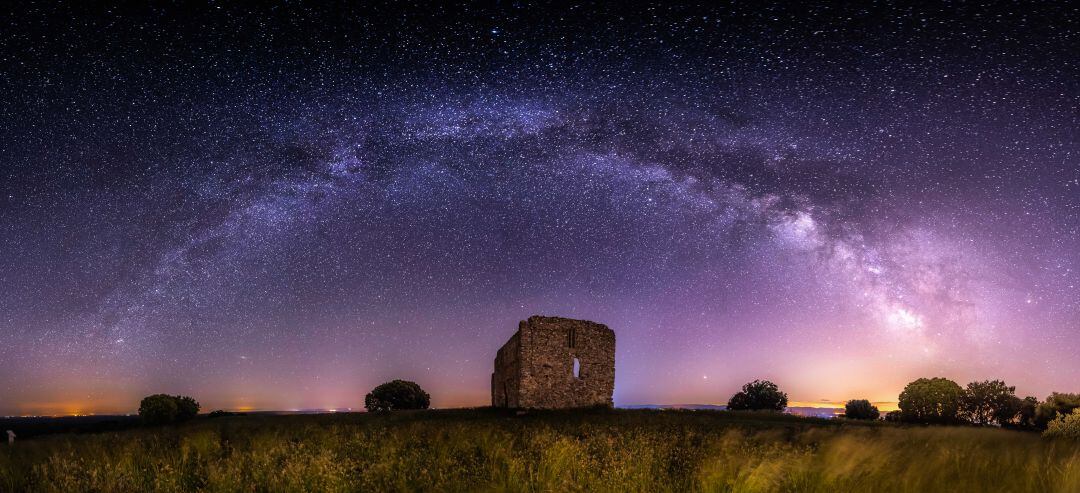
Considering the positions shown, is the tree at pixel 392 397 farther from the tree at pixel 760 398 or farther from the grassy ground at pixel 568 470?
the grassy ground at pixel 568 470

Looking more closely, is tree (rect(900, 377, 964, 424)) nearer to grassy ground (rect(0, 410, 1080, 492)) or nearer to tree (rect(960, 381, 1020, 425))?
tree (rect(960, 381, 1020, 425))

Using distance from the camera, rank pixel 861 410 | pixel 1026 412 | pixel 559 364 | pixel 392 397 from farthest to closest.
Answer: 1. pixel 392 397
2. pixel 861 410
3. pixel 1026 412
4. pixel 559 364

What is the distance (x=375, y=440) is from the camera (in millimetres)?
7582

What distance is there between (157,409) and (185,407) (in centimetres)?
355

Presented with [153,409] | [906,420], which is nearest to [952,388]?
[906,420]

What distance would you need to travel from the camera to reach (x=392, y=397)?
166ft

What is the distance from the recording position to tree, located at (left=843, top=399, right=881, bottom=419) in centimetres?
4816

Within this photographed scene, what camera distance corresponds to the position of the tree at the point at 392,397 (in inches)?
1991

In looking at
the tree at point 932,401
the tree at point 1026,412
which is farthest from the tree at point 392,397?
the tree at point 1026,412

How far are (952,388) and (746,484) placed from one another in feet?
153

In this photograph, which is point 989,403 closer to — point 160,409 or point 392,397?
point 392,397

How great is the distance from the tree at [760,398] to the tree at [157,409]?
52728 millimetres

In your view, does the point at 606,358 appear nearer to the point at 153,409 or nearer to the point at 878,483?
the point at 878,483

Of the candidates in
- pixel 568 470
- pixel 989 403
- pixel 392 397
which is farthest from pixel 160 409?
pixel 989 403
